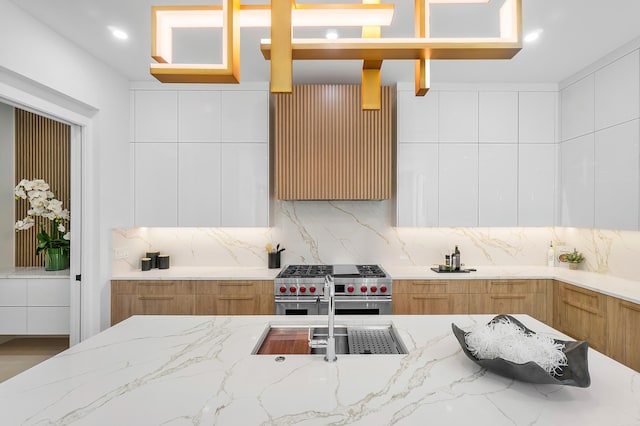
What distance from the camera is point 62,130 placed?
326 centimetres

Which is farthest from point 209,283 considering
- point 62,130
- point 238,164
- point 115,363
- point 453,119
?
point 453,119

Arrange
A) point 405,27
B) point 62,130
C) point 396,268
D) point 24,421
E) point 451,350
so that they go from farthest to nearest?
point 396,268 < point 62,130 < point 405,27 < point 451,350 < point 24,421

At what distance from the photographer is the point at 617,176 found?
279cm

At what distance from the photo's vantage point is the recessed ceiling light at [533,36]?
247cm

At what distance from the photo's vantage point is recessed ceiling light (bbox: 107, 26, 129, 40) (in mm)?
2432

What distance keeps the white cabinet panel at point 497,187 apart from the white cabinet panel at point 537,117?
22cm

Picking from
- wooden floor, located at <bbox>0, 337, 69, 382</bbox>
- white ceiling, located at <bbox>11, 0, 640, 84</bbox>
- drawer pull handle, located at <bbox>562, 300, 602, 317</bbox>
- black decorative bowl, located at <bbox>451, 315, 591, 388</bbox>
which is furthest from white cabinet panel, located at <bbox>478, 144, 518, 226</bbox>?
wooden floor, located at <bbox>0, 337, 69, 382</bbox>

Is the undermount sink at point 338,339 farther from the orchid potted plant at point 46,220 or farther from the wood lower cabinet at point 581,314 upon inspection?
the orchid potted plant at point 46,220

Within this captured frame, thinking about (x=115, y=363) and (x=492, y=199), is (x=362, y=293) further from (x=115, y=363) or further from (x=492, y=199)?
(x=115, y=363)

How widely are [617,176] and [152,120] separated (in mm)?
4101

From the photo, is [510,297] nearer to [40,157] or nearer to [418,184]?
[418,184]

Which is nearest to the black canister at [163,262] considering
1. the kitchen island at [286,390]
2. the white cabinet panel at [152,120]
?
the white cabinet panel at [152,120]

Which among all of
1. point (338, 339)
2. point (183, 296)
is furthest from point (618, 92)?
point (183, 296)

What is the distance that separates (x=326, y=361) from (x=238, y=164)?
2.41 meters
